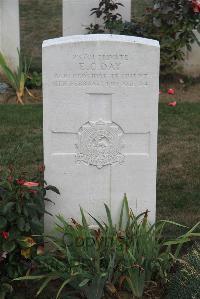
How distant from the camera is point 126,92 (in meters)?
3.74

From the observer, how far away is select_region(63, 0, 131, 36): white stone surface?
8250 millimetres

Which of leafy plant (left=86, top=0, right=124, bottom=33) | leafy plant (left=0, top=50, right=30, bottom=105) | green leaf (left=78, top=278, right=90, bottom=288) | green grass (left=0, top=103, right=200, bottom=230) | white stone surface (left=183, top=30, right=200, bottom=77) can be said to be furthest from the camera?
white stone surface (left=183, top=30, right=200, bottom=77)

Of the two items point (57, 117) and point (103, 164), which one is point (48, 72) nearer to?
point (57, 117)

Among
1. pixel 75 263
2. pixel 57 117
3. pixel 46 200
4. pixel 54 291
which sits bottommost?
pixel 54 291

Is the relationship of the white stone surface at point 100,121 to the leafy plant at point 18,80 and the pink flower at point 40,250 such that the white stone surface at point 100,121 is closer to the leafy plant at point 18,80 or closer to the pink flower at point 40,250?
the pink flower at point 40,250

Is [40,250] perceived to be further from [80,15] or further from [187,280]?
[80,15]

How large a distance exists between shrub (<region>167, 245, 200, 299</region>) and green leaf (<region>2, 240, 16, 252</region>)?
0.90 metres

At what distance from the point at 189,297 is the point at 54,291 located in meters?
0.81

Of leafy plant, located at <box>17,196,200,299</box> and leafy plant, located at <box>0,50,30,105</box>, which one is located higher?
leafy plant, located at <box>0,50,30,105</box>

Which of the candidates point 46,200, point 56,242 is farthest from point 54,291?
point 46,200

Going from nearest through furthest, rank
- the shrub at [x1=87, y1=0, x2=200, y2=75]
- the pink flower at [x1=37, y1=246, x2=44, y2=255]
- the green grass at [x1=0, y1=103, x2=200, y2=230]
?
1. the pink flower at [x1=37, y1=246, x2=44, y2=255]
2. the green grass at [x1=0, y1=103, x2=200, y2=230]
3. the shrub at [x1=87, y1=0, x2=200, y2=75]

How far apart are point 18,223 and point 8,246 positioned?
0.13 m

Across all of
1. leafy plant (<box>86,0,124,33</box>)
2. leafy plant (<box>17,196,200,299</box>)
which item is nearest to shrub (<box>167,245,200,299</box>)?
leafy plant (<box>17,196,200,299</box>)

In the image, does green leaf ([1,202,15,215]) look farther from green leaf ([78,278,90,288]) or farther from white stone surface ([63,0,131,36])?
white stone surface ([63,0,131,36])
